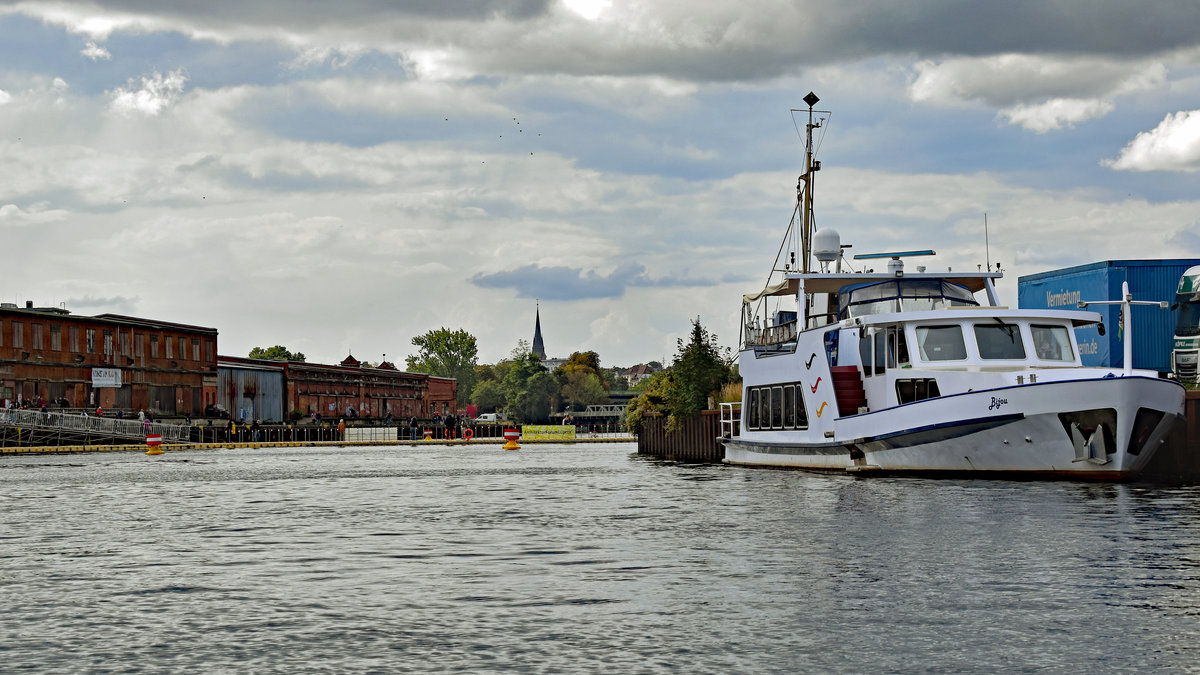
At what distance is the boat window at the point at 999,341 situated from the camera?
28.5m

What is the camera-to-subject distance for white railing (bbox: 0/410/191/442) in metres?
71.8

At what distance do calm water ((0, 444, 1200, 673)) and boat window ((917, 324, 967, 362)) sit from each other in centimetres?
457

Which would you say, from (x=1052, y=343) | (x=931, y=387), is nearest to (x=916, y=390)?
(x=931, y=387)

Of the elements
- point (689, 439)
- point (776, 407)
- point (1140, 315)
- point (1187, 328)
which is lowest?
point (689, 439)

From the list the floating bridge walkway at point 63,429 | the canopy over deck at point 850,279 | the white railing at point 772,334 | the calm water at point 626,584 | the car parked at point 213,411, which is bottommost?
the calm water at point 626,584

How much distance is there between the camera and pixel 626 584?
42.0 ft

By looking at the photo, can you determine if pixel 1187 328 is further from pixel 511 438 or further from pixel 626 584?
pixel 511 438

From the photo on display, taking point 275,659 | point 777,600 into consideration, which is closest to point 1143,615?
point 777,600

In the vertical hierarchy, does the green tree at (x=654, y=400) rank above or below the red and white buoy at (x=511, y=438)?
above

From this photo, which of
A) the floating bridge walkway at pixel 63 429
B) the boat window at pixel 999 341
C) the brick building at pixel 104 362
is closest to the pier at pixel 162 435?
the floating bridge walkway at pixel 63 429

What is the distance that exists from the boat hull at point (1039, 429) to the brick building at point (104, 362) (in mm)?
66870

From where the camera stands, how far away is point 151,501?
2694cm

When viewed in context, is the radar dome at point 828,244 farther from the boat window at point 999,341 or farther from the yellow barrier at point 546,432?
the yellow barrier at point 546,432

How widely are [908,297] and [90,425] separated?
57616mm
